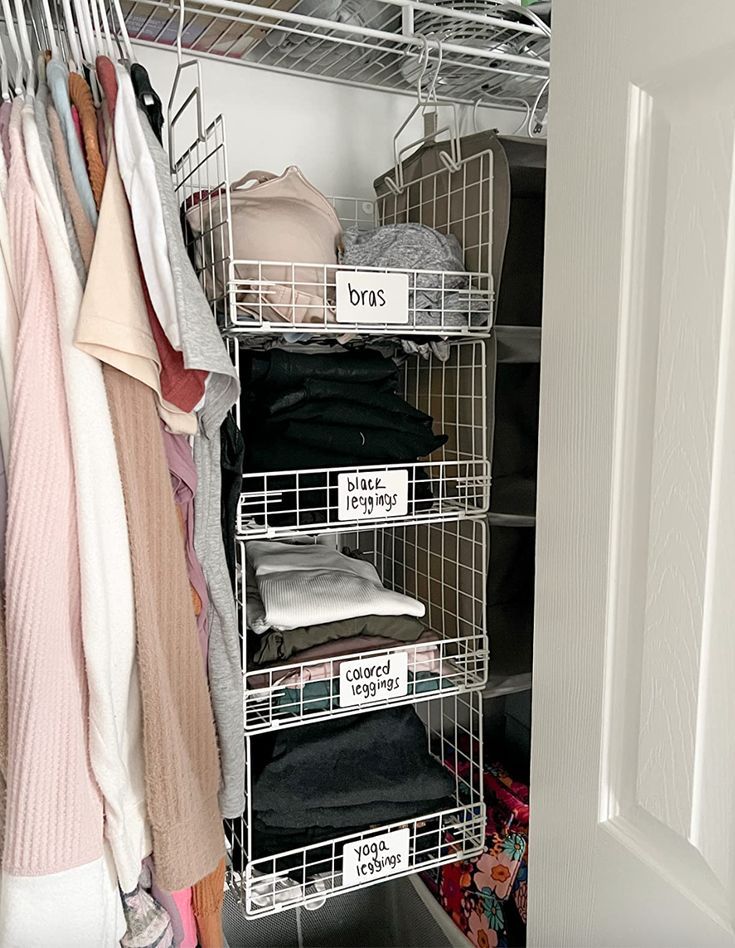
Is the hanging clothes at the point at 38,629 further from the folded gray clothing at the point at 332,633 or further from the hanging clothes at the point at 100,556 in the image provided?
the folded gray clothing at the point at 332,633

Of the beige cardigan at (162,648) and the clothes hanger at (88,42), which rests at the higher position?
the clothes hanger at (88,42)

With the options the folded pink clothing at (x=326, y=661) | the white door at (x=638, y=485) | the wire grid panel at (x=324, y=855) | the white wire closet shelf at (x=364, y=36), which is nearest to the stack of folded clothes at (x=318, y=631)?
the folded pink clothing at (x=326, y=661)

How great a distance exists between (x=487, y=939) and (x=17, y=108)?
136 cm

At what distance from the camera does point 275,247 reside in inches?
43.1

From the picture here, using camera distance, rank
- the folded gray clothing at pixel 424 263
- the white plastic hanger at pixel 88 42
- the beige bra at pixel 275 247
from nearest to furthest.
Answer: the white plastic hanger at pixel 88 42
the beige bra at pixel 275 247
the folded gray clothing at pixel 424 263

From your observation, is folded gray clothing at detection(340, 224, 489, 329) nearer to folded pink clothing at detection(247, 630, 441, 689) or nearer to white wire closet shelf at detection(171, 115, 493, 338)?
white wire closet shelf at detection(171, 115, 493, 338)

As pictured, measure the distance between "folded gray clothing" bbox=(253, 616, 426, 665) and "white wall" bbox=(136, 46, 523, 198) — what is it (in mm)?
798

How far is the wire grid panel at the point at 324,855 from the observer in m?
1.14

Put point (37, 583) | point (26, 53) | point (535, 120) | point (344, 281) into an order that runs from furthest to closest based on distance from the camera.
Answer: point (535, 120)
point (344, 281)
point (26, 53)
point (37, 583)

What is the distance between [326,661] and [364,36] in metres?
0.99

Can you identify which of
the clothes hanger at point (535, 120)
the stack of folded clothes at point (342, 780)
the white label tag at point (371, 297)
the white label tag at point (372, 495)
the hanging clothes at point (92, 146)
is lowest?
the stack of folded clothes at point (342, 780)

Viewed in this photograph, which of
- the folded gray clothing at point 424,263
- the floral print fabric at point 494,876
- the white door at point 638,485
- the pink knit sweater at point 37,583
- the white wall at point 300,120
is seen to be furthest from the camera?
the white wall at point 300,120

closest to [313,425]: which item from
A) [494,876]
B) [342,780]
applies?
[342,780]

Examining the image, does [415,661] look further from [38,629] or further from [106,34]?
[106,34]
